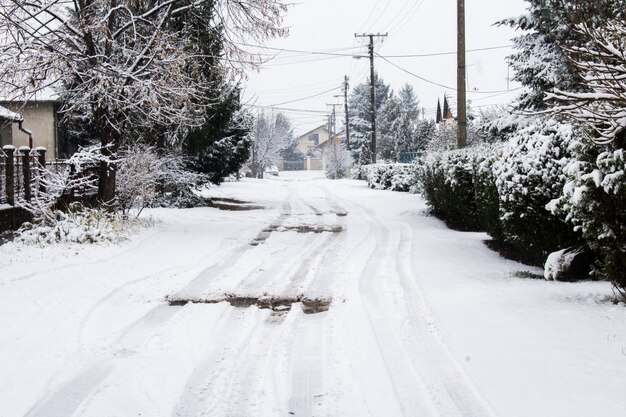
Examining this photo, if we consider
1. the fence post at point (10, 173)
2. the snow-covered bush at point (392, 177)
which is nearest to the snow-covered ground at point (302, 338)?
the fence post at point (10, 173)

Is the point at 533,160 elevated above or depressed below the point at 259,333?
above

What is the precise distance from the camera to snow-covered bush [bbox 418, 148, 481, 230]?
482 inches

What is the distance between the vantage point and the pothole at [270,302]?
20.8 ft

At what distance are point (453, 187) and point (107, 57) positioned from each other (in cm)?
795

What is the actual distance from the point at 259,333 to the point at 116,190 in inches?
370

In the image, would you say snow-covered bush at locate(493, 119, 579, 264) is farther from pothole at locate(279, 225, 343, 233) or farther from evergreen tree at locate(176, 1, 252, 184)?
evergreen tree at locate(176, 1, 252, 184)

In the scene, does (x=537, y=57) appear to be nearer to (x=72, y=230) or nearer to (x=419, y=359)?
(x=72, y=230)

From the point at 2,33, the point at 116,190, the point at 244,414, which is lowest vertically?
the point at 244,414

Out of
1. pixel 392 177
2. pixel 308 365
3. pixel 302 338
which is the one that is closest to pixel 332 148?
pixel 392 177

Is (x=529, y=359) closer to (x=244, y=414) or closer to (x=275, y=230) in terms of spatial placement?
(x=244, y=414)

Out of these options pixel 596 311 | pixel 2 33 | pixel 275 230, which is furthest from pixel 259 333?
pixel 2 33

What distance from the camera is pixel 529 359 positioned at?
14.9 ft

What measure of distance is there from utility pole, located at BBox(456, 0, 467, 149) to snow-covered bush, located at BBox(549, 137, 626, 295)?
10.9 meters

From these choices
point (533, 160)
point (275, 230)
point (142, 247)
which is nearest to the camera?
point (533, 160)
